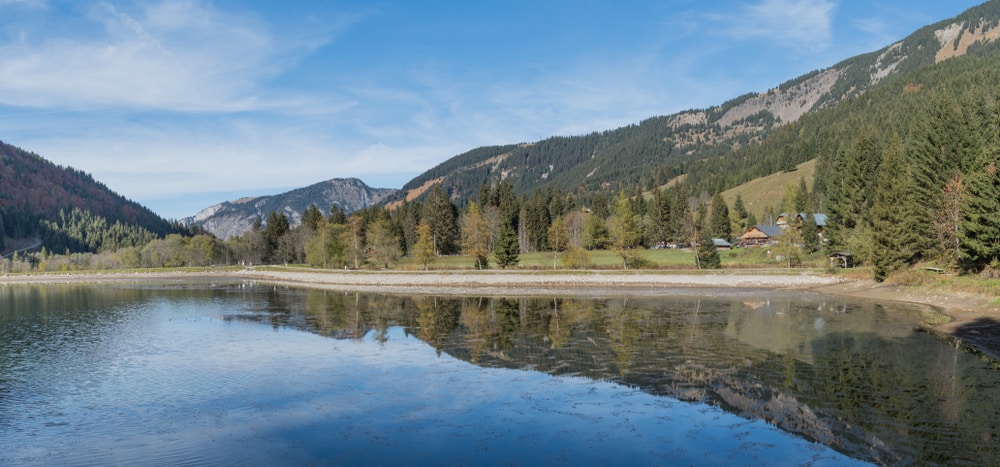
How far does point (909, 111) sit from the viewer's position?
525 ft

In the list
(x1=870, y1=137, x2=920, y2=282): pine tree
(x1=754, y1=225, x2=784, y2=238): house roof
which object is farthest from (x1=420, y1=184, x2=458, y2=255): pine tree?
(x1=870, y1=137, x2=920, y2=282): pine tree

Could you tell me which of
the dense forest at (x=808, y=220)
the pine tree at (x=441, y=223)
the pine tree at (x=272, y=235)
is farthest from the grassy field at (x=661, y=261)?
the pine tree at (x=272, y=235)

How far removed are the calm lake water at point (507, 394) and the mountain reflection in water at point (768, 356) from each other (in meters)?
0.13

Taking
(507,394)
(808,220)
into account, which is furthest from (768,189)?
(507,394)

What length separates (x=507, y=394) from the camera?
2130cm

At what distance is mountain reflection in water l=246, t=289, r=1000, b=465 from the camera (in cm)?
1677

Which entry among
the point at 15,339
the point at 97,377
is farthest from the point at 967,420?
the point at 15,339

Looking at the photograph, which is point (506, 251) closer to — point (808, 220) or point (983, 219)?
point (808, 220)

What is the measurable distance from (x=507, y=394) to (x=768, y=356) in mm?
13970

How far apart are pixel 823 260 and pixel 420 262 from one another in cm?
6483

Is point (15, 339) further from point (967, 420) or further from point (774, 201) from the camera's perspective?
point (774, 201)

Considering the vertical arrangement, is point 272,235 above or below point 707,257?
above

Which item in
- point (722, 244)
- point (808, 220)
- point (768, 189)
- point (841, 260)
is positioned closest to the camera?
point (841, 260)

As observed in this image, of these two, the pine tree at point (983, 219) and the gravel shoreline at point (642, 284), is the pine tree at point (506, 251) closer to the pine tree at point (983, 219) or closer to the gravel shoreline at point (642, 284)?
the gravel shoreline at point (642, 284)
